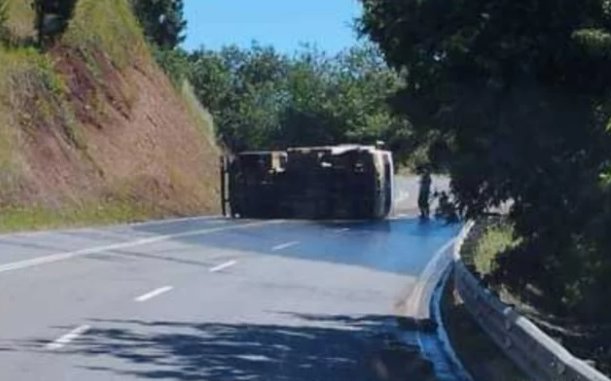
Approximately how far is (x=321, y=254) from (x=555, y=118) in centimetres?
1548

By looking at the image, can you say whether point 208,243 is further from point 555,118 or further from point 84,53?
point 84,53

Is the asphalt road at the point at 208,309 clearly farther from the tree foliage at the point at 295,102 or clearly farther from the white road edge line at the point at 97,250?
the tree foliage at the point at 295,102

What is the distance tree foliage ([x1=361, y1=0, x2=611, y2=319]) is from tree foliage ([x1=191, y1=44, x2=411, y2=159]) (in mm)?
71107

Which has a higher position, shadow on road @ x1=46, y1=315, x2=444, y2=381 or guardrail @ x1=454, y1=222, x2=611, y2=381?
guardrail @ x1=454, y1=222, x2=611, y2=381

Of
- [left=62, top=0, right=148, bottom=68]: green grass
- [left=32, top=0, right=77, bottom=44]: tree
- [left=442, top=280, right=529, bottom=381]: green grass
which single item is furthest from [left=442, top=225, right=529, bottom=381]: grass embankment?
[left=62, top=0, right=148, bottom=68]: green grass

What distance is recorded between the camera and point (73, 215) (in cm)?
4447

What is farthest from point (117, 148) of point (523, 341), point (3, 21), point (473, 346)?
point (523, 341)

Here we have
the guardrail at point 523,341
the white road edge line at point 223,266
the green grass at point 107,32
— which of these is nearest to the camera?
the guardrail at point 523,341

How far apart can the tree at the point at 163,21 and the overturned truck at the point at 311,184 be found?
2007 centimetres

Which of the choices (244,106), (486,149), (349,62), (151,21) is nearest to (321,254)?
(486,149)

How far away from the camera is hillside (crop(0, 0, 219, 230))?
4503cm

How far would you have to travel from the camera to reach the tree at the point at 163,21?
71.6m

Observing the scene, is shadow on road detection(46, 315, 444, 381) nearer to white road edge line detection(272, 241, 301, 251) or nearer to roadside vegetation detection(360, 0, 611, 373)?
roadside vegetation detection(360, 0, 611, 373)

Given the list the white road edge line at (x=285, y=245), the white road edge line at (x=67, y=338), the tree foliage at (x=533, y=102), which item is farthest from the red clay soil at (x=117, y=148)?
the white road edge line at (x=67, y=338)
